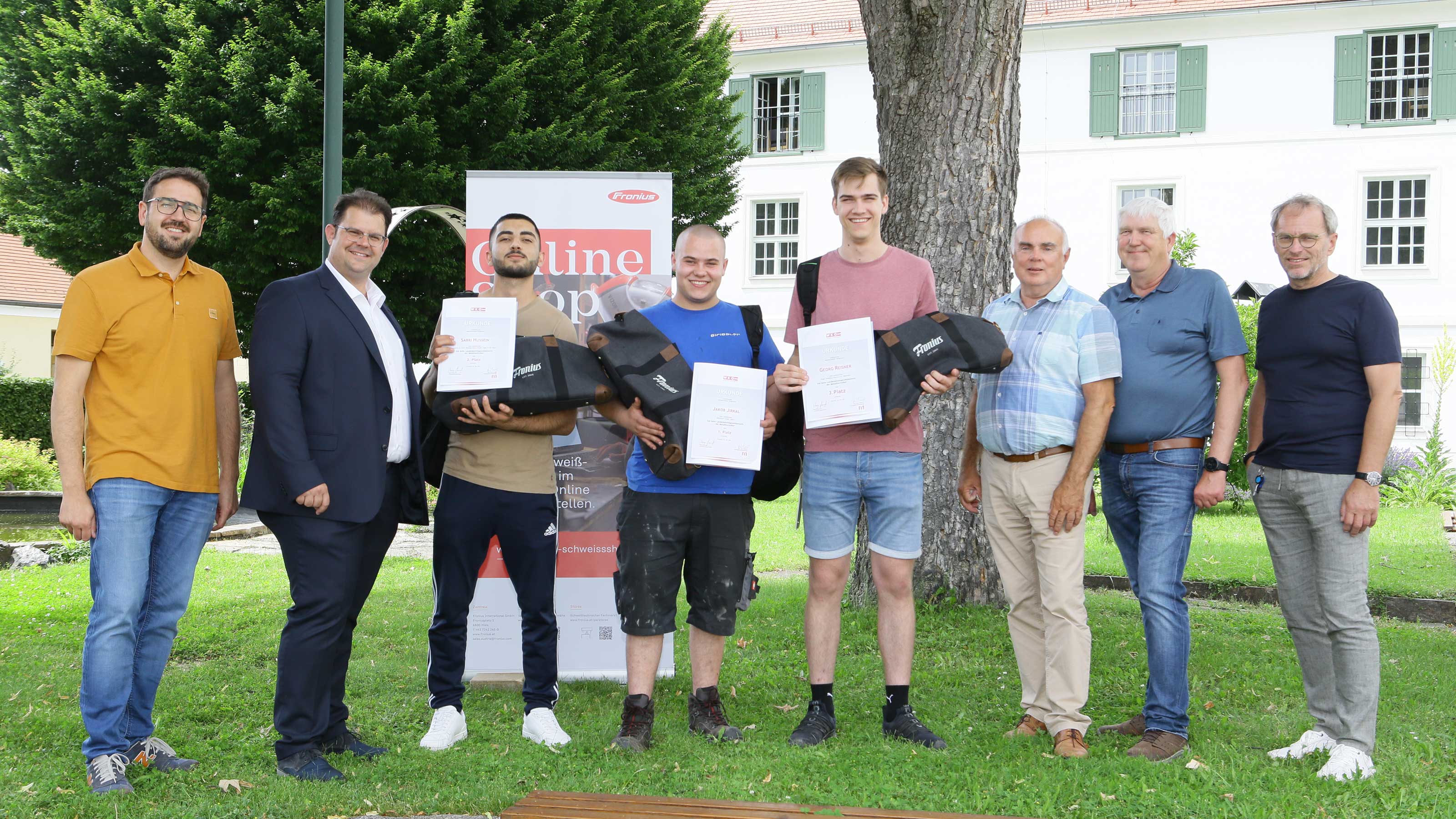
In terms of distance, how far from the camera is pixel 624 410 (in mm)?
4484

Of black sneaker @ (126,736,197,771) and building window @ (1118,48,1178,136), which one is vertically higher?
building window @ (1118,48,1178,136)

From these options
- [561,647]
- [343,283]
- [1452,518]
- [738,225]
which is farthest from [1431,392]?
[343,283]

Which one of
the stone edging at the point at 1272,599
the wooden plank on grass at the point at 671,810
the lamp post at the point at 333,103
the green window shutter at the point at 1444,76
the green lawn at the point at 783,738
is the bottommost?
the stone edging at the point at 1272,599

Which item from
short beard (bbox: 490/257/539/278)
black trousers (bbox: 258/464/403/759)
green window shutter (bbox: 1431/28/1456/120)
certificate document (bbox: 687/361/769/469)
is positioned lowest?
black trousers (bbox: 258/464/403/759)

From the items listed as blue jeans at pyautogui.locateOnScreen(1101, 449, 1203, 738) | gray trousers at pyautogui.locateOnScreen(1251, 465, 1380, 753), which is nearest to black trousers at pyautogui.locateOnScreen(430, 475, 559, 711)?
blue jeans at pyautogui.locateOnScreen(1101, 449, 1203, 738)

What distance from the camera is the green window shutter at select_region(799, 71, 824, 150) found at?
2530cm

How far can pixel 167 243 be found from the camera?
4.18 meters

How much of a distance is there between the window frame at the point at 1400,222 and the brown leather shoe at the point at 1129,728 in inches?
812

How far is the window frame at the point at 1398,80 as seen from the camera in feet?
71.2

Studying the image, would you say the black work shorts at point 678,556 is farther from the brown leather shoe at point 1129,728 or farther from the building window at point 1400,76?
the building window at point 1400,76

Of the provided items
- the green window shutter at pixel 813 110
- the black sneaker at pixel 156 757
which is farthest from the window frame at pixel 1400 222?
the black sneaker at pixel 156 757

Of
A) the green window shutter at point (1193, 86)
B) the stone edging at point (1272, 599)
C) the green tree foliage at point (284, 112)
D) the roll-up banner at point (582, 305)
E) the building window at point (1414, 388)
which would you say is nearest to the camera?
the roll-up banner at point (582, 305)

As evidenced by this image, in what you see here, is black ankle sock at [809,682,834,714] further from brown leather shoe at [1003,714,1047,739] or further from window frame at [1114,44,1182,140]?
window frame at [1114,44,1182,140]

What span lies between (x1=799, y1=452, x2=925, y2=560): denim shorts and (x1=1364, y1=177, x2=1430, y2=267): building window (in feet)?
72.4
